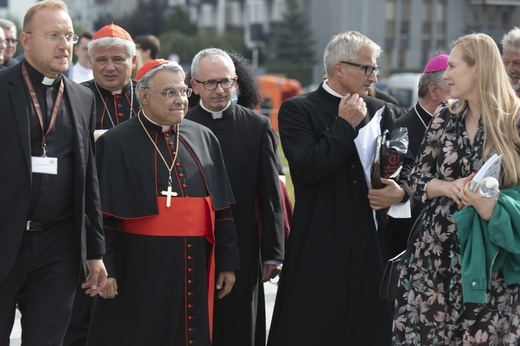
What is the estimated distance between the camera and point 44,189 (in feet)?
15.7

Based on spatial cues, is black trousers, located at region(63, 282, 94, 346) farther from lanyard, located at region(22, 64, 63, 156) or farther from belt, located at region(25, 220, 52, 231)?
lanyard, located at region(22, 64, 63, 156)

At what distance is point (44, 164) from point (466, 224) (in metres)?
2.00

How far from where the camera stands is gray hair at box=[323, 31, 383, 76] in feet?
18.5

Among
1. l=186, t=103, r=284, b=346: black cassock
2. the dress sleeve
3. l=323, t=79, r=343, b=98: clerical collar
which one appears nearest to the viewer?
the dress sleeve

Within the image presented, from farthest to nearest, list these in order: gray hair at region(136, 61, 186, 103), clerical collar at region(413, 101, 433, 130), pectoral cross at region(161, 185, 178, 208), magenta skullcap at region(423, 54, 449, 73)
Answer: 1. magenta skullcap at region(423, 54, 449, 73)
2. clerical collar at region(413, 101, 433, 130)
3. gray hair at region(136, 61, 186, 103)
4. pectoral cross at region(161, 185, 178, 208)

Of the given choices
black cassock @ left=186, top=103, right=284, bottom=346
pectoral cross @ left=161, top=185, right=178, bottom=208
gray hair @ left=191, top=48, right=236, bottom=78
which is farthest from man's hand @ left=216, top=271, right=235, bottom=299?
gray hair @ left=191, top=48, right=236, bottom=78

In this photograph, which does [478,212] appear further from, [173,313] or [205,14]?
[205,14]

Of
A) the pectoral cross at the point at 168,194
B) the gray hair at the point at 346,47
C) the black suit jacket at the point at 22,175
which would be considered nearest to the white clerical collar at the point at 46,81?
the black suit jacket at the point at 22,175

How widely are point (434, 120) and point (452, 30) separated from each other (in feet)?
232

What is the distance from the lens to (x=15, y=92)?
15.8 feet

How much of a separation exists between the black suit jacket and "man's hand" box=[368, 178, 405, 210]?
1.52 m

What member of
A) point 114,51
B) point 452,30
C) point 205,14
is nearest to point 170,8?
point 205,14

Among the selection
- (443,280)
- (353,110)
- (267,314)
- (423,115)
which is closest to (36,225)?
(353,110)

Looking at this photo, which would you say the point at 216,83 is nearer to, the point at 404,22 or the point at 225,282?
the point at 225,282
